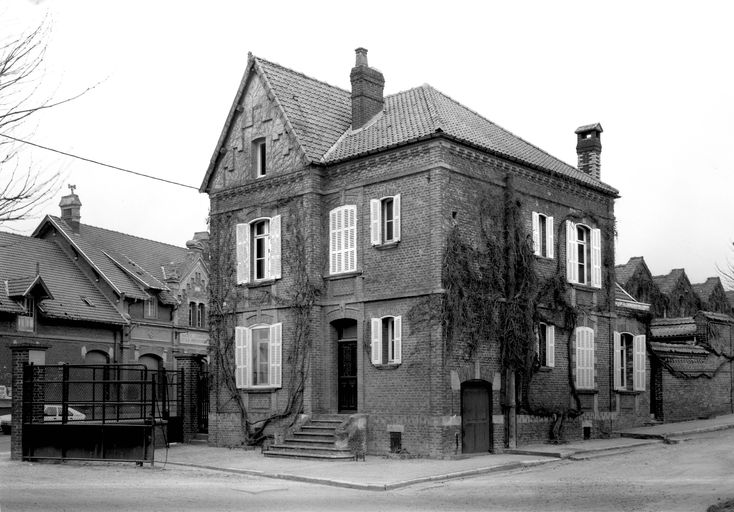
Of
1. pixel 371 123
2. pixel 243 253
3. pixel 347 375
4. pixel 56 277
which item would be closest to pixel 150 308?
pixel 56 277

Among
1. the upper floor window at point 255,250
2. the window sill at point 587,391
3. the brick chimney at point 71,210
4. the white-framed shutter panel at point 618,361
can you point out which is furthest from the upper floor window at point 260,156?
the brick chimney at point 71,210

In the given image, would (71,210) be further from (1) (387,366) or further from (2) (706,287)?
(2) (706,287)

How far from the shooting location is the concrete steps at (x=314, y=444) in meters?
23.9

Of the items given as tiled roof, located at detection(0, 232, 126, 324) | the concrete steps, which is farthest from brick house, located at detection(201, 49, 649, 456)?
tiled roof, located at detection(0, 232, 126, 324)

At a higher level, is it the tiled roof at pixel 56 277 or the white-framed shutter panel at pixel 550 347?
the tiled roof at pixel 56 277

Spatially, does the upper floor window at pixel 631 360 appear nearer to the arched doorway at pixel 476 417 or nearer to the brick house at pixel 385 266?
the brick house at pixel 385 266

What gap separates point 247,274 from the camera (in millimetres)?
28719

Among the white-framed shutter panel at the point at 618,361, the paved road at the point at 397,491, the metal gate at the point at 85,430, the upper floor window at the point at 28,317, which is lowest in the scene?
the paved road at the point at 397,491

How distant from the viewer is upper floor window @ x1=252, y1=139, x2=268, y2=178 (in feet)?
94.7

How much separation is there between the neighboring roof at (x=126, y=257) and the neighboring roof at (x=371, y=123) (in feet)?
54.6

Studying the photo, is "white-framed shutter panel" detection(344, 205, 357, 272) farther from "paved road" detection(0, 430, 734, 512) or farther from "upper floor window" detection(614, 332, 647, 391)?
"upper floor window" detection(614, 332, 647, 391)

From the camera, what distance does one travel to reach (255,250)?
28.8 m

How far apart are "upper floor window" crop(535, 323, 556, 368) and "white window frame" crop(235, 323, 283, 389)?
775 centimetres

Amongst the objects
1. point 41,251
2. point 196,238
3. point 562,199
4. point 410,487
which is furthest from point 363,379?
point 196,238
